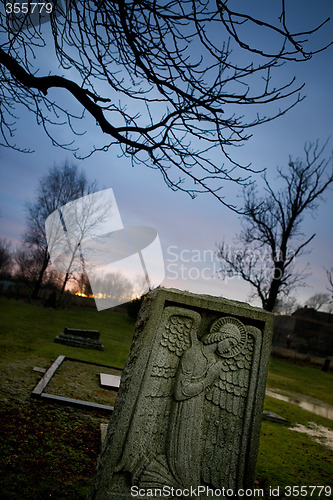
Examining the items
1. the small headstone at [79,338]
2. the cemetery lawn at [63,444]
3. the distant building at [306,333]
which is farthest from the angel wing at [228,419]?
the distant building at [306,333]

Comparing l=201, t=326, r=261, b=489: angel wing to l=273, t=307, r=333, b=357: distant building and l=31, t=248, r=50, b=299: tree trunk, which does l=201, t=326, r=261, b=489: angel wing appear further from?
l=31, t=248, r=50, b=299: tree trunk

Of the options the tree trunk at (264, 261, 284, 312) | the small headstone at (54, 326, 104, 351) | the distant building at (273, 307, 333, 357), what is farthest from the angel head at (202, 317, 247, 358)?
the distant building at (273, 307, 333, 357)

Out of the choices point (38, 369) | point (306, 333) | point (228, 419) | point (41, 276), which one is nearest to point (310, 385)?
point (38, 369)

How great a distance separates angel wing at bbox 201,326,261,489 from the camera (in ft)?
8.73

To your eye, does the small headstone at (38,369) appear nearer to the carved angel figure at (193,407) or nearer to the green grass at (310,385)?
the carved angel figure at (193,407)

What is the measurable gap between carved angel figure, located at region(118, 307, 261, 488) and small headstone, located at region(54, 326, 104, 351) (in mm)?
8463

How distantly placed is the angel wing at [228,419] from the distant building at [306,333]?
22.3 m

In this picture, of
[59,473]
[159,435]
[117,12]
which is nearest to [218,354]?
→ [159,435]

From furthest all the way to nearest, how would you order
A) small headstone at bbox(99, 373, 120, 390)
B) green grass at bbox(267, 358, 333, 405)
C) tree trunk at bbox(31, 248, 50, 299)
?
tree trunk at bbox(31, 248, 50, 299) < green grass at bbox(267, 358, 333, 405) < small headstone at bbox(99, 373, 120, 390)

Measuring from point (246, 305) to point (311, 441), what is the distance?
4131mm

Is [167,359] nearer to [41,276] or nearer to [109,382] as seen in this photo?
[109,382]

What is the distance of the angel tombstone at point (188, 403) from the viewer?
96.8 inches

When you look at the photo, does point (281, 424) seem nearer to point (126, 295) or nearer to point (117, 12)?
point (117, 12)

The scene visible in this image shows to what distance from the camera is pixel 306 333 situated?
35750 mm
